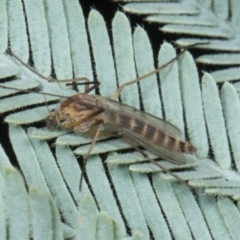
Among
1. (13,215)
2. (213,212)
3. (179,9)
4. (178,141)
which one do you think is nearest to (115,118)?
(178,141)

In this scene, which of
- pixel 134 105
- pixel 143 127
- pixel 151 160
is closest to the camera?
pixel 151 160

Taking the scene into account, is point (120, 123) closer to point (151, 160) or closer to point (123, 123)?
point (123, 123)

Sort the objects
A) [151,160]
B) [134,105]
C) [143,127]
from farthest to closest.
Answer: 1. [143,127]
2. [134,105]
3. [151,160]

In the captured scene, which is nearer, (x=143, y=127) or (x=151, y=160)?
(x=151, y=160)

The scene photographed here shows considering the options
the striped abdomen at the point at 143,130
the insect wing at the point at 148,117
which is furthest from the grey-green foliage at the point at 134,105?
the striped abdomen at the point at 143,130

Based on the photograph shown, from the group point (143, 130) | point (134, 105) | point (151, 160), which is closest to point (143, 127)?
point (143, 130)

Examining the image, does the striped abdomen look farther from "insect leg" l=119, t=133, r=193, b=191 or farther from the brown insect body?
"insect leg" l=119, t=133, r=193, b=191

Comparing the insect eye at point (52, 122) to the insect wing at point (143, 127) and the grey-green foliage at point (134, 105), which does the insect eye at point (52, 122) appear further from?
the insect wing at point (143, 127)
